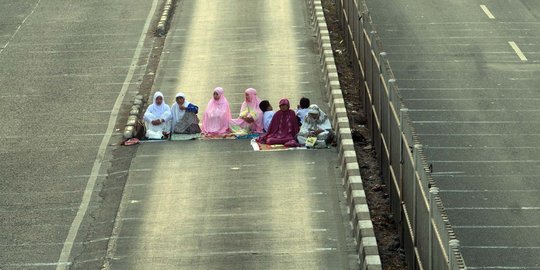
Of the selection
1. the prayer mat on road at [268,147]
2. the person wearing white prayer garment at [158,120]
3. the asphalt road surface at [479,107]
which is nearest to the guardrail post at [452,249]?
the asphalt road surface at [479,107]

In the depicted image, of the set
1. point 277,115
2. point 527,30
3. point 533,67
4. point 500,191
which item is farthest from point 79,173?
point 527,30

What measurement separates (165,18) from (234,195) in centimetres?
1308

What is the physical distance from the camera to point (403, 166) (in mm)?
18578

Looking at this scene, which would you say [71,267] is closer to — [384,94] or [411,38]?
[384,94]

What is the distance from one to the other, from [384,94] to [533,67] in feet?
31.8

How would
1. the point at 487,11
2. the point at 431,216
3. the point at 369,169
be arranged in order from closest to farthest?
the point at 431,216 < the point at 369,169 < the point at 487,11

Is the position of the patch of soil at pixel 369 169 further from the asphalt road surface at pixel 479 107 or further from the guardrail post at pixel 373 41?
the guardrail post at pixel 373 41

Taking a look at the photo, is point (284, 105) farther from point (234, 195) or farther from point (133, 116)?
point (133, 116)

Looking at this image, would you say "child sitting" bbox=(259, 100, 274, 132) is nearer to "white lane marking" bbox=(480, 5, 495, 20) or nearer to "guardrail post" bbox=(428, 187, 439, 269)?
"guardrail post" bbox=(428, 187, 439, 269)

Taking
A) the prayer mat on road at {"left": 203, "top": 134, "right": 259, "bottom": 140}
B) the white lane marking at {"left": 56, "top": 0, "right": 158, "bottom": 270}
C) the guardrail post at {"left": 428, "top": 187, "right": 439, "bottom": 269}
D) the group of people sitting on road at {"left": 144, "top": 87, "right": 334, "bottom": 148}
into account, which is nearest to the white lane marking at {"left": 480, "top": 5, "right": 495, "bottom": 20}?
the white lane marking at {"left": 56, "top": 0, "right": 158, "bottom": 270}

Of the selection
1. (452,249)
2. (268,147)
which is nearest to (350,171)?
(268,147)

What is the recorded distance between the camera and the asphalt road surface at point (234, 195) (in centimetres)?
1886

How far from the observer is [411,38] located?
32875 mm

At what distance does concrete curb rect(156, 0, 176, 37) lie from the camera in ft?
106
